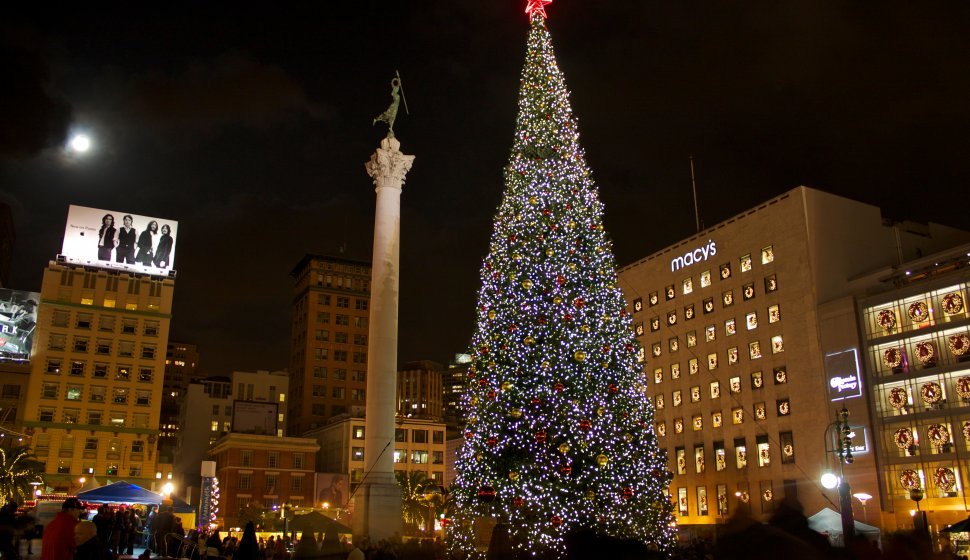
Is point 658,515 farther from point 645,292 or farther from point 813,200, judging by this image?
point 645,292

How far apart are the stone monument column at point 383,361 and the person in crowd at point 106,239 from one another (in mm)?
58469

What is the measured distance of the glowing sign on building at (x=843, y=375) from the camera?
2425 inches

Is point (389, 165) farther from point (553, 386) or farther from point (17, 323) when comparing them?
point (17, 323)

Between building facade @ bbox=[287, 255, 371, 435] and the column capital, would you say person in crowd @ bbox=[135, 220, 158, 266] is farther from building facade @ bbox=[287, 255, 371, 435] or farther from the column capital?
the column capital

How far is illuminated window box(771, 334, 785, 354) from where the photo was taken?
229 ft

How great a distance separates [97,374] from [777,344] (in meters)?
70.9

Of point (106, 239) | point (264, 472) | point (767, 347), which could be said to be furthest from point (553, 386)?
point (106, 239)

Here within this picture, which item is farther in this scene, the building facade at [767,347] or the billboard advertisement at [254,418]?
the billboard advertisement at [254,418]

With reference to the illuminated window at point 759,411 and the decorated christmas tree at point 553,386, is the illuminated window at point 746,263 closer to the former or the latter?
the illuminated window at point 759,411

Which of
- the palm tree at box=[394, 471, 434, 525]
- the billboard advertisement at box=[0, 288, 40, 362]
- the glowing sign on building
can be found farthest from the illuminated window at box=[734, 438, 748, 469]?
the billboard advertisement at box=[0, 288, 40, 362]

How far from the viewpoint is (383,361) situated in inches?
1626

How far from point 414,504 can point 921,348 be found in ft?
178

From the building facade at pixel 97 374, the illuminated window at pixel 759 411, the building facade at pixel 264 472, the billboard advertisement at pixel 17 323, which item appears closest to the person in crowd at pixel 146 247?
the building facade at pixel 97 374

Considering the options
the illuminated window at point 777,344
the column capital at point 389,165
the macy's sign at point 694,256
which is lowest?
the illuminated window at point 777,344
